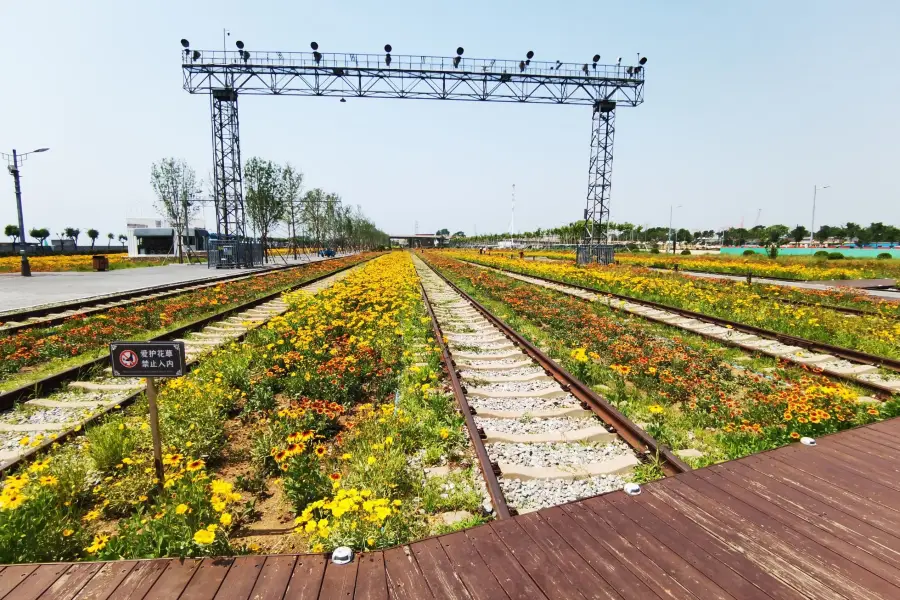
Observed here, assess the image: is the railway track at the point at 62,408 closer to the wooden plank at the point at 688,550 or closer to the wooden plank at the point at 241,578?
the wooden plank at the point at 241,578

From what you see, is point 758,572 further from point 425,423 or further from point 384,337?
point 384,337

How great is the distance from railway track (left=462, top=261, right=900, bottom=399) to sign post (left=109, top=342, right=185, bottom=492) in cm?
821

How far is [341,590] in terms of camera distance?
2234 millimetres

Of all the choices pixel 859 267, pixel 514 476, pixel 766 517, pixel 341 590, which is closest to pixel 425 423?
pixel 514 476

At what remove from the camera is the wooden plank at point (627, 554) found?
7.29 feet

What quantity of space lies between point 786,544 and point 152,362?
15.0 feet

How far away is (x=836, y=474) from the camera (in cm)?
333

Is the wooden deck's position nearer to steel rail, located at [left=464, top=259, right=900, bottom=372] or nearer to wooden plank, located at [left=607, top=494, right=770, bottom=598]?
wooden plank, located at [left=607, top=494, right=770, bottom=598]

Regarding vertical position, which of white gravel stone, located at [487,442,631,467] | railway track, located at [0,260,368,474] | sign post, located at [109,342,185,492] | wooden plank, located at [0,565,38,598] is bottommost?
white gravel stone, located at [487,442,631,467]

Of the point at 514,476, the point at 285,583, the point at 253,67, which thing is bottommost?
the point at 514,476

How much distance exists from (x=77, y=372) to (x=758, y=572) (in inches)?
339

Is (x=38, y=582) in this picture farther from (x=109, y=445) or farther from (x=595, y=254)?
(x=595, y=254)

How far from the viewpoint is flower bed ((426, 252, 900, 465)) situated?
4453 mm

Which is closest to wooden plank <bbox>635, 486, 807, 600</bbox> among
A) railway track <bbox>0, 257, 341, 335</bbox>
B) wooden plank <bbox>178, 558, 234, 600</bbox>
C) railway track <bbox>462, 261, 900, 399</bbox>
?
wooden plank <bbox>178, 558, 234, 600</bbox>
